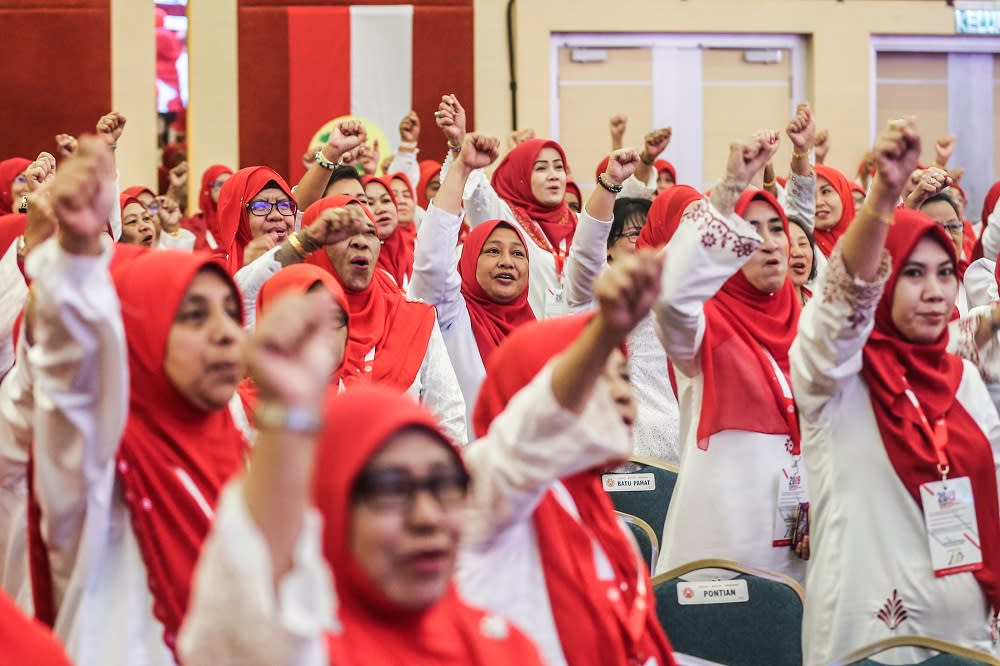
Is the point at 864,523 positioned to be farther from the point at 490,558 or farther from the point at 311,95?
the point at 311,95

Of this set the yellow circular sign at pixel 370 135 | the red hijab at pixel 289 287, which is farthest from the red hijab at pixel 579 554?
the yellow circular sign at pixel 370 135

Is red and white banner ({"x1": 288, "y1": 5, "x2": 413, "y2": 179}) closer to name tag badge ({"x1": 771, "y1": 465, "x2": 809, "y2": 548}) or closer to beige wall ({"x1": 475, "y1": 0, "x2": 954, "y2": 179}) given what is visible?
beige wall ({"x1": 475, "y1": 0, "x2": 954, "y2": 179})

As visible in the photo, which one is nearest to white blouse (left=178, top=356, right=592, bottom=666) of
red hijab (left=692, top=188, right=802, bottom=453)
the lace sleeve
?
the lace sleeve

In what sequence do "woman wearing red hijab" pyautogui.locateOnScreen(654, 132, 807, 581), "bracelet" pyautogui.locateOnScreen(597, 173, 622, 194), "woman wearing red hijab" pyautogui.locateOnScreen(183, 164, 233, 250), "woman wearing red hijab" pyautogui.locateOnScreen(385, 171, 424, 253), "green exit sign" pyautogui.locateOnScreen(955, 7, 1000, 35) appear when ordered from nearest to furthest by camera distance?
"woman wearing red hijab" pyautogui.locateOnScreen(654, 132, 807, 581)
"bracelet" pyautogui.locateOnScreen(597, 173, 622, 194)
"woman wearing red hijab" pyautogui.locateOnScreen(385, 171, 424, 253)
"woman wearing red hijab" pyautogui.locateOnScreen(183, 164, 233, 250)
"green exit sign" pyautogui.locateOnScreen(955, 7, 1000, 35)

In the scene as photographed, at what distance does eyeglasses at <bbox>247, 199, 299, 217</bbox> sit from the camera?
4.50 meters

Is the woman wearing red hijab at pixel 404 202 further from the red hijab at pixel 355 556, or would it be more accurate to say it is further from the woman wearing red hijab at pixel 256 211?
the red hijab at pixel 355 556

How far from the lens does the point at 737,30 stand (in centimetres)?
923

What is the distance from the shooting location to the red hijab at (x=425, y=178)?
7.39 meters

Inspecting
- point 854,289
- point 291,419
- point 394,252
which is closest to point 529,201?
point 394,252

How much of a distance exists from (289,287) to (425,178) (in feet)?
14.5

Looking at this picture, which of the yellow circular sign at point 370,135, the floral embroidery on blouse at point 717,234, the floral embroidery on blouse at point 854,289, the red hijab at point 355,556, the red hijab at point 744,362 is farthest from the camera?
the yellow circular sign at point 370,135

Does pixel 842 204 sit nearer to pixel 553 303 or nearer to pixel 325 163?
pixel 553 303

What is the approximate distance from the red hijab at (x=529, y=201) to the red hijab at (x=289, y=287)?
2.26 meters

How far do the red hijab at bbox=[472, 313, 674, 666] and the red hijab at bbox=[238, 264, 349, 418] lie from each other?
109 centimetres
